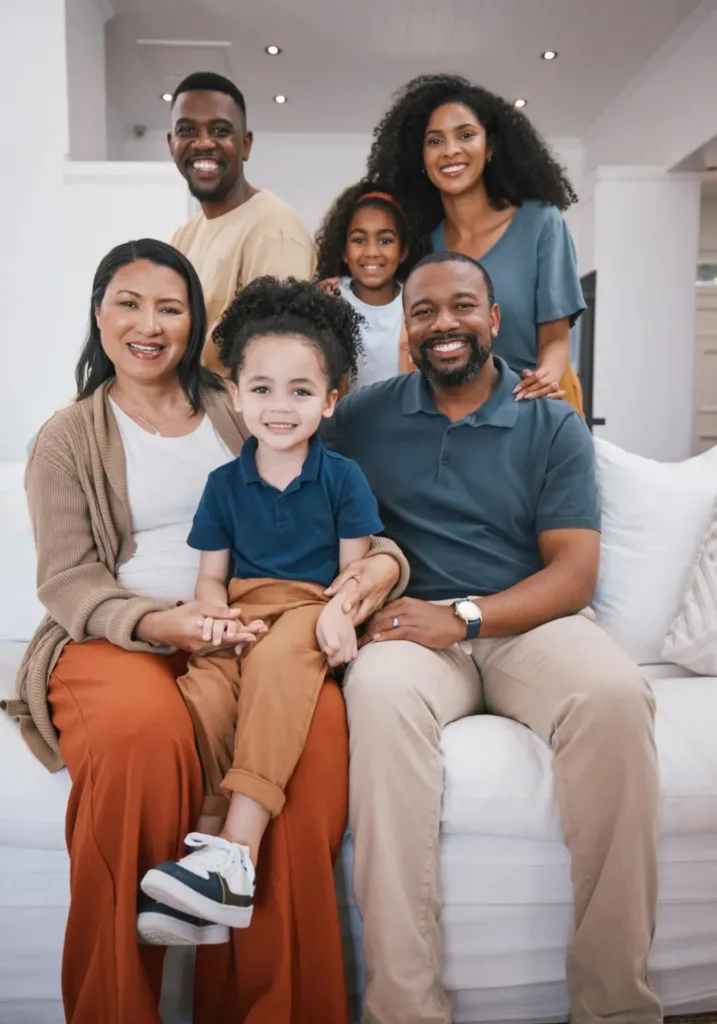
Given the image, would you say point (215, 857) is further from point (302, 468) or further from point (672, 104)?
point (672, 104)

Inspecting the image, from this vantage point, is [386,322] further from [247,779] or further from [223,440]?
[247,779]

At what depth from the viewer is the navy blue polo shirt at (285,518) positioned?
1478 mm

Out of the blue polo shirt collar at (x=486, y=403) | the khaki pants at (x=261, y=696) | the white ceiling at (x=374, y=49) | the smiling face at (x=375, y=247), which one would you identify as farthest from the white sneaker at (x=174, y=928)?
the white ceiling at (x=374, y=49)

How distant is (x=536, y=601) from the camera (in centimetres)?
154

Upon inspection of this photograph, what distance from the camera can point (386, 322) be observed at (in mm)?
2143

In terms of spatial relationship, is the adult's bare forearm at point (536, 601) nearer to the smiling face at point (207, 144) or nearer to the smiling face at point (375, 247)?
the smiling face at point (375, 247)

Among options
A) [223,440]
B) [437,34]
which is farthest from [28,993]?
[437,34]

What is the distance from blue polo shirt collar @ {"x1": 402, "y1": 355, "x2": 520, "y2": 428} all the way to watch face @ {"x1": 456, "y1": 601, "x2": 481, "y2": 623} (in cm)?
37

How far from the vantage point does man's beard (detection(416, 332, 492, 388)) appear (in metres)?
1.67

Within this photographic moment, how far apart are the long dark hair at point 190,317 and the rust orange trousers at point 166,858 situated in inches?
24.6

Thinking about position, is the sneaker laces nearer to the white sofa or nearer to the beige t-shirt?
the white sofa

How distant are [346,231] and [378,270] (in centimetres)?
15

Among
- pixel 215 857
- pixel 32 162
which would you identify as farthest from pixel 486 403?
pixel 32 162

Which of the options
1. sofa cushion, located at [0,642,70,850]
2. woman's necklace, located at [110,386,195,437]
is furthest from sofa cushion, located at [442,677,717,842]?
woman's necklace, located at [110,386,195,437]
